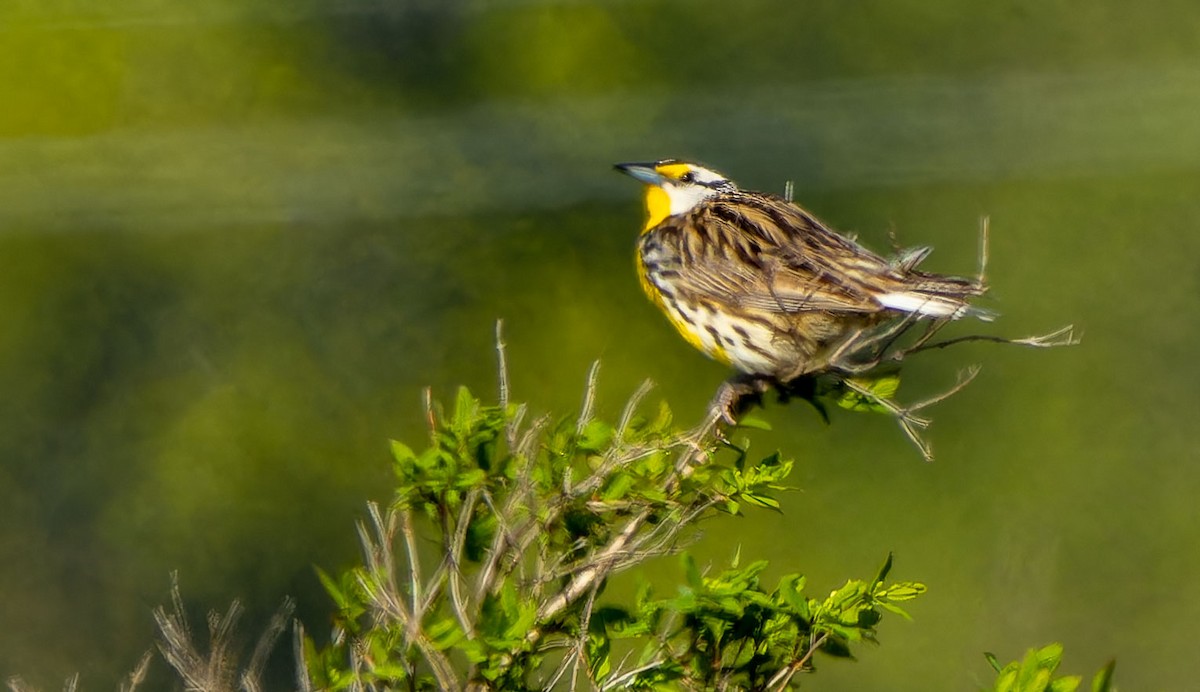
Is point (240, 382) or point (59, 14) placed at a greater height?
point (59, 14)

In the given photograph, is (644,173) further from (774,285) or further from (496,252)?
(496,252)

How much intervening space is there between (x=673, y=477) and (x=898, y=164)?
273cm

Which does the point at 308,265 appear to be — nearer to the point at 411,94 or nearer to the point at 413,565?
the point at 411,94

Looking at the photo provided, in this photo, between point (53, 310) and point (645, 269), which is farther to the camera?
point (53, 310)

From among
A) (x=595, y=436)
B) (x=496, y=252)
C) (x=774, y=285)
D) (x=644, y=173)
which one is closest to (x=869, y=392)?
(x=595, y=436)

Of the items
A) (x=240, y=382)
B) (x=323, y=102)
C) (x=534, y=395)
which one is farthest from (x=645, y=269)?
(x=323, y=102)

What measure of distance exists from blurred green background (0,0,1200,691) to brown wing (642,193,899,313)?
4.61ft

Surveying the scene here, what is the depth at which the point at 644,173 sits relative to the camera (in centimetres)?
282

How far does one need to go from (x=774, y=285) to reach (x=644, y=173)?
1.74ft

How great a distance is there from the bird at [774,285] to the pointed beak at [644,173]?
0.49ft

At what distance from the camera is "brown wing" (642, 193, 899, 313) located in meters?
2.24

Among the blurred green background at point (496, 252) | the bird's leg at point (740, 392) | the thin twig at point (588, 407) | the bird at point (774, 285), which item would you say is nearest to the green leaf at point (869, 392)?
the bird at point (774, 285)

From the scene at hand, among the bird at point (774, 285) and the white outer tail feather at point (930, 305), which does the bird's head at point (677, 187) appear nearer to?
the bird at point (774, 285)

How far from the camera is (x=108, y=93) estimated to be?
15.5 feet
